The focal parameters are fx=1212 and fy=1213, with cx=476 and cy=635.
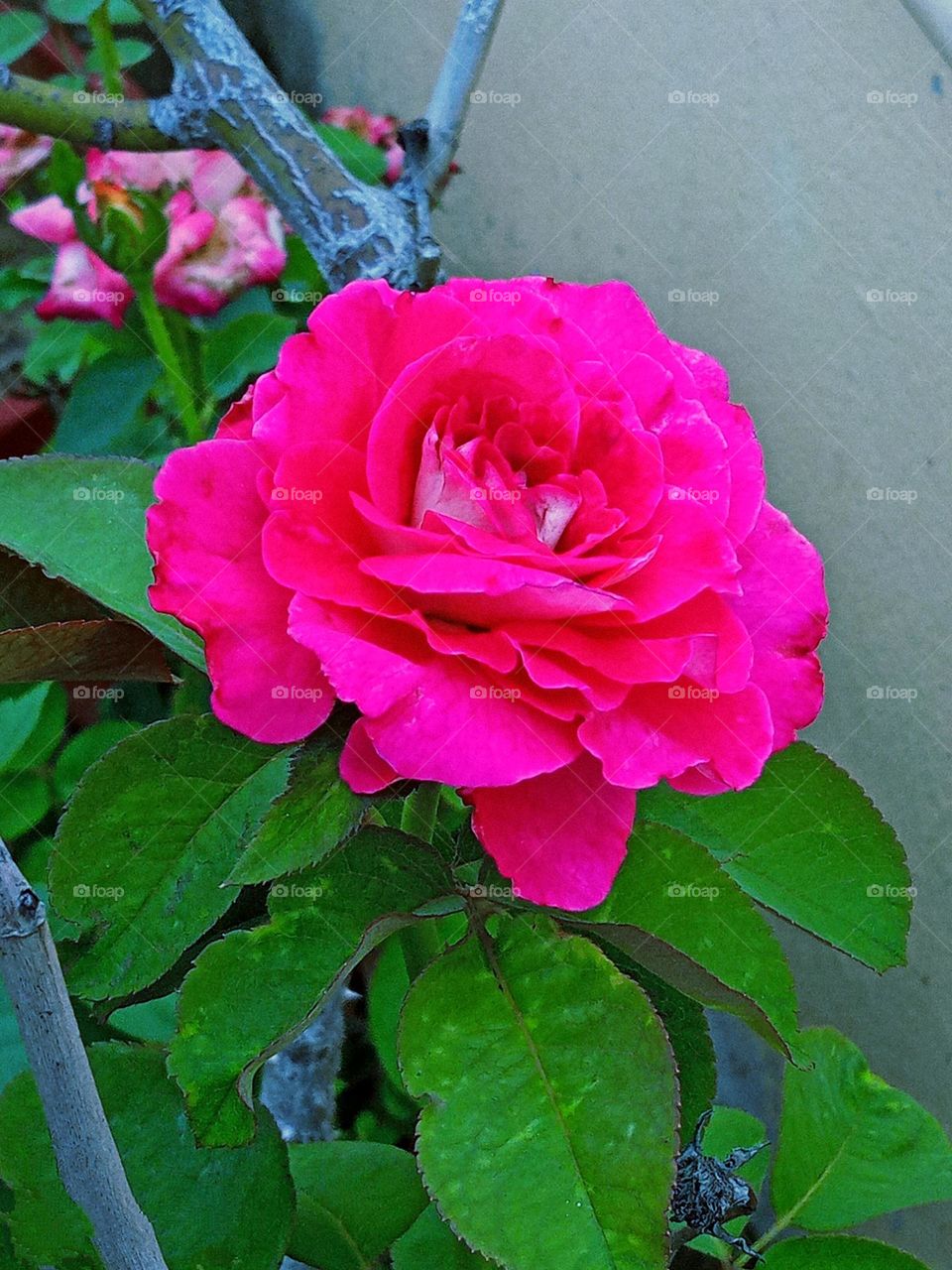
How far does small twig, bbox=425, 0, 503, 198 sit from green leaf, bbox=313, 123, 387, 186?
0.26m

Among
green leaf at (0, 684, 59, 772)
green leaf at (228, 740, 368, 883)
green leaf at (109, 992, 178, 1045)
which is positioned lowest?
green leaf at (0, 684, 59, 772)

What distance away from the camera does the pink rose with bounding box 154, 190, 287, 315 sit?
837mm

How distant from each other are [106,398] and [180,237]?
0.44ft

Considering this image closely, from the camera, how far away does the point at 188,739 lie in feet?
1.32

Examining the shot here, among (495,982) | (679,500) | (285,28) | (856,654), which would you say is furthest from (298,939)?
(285,28)

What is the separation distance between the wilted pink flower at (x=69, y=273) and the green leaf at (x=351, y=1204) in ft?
1.93

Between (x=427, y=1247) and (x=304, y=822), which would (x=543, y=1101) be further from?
(x=427, y=1247)

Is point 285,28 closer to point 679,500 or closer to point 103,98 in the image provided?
point 103,98

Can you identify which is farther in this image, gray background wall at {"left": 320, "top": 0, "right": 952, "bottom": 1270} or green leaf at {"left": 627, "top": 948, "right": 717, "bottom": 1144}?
gray background wall at {"left": 320, "top": 0, "right": 952, "bottom": 1270}

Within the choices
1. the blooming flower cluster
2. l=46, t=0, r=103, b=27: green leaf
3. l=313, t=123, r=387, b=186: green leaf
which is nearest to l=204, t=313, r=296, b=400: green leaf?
the blooming flower cluster

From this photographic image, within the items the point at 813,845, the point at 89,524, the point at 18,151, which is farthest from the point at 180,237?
the point at 813,845

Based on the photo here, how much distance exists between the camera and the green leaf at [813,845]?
0.47 meters

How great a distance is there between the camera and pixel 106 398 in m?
0.90

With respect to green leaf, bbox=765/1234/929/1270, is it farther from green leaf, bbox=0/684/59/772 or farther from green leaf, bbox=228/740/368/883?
green leaf, bbox=0/684/59/772
